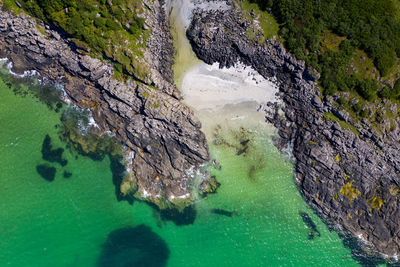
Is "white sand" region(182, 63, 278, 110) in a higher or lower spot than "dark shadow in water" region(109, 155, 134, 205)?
higher

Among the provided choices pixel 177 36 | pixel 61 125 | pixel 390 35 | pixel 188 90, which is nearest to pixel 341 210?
pixel 390 35

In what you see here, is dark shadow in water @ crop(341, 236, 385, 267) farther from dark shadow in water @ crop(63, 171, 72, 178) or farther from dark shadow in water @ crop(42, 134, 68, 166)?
dark shadow in water @ crop(42, 134, 68, 166)

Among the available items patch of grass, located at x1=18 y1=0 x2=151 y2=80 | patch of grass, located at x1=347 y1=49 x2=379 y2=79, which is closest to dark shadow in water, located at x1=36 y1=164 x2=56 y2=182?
patch of grass, located at x1=18 y1=0 x2=151 y2=80

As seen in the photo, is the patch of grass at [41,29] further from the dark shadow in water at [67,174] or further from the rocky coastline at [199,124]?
the dark shadow in water at [67,174]

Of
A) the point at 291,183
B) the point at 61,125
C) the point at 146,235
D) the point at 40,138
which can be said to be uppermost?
the point at 291,183

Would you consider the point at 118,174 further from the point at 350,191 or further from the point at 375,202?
the point at 375,202

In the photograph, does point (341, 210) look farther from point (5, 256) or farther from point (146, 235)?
point (5, 256)

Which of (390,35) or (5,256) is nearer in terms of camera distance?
(390,35)
